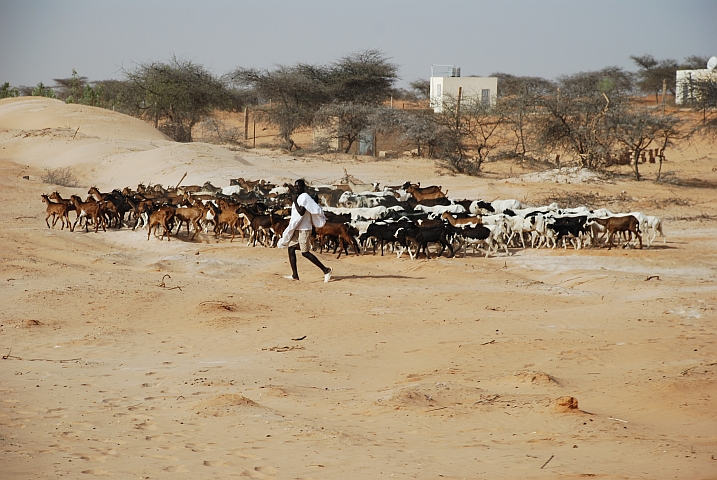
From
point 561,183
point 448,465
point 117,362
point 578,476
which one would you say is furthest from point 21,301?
point 561,183

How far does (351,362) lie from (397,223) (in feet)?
27.7

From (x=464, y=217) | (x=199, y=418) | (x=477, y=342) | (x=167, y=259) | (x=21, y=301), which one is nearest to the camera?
(x=199, y=418)

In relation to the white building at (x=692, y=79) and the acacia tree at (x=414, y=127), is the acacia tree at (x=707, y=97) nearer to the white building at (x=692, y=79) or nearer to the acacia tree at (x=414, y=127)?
the white building at (x=692, y=79)

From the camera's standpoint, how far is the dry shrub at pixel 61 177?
28562 mm

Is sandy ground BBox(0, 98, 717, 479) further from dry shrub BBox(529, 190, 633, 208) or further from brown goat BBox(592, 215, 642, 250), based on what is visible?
dry shrub BBox(529, 190, 633, 208)

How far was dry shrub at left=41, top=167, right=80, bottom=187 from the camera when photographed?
2856 centimetres

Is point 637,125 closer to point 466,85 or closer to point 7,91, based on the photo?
point 466,85

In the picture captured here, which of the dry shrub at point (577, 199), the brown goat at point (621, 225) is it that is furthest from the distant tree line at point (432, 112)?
the brown goat at point (621, 225)

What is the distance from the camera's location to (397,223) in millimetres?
17453

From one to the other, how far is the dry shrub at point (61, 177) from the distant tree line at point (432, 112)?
1411 cm

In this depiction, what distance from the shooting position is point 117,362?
9.05 meters

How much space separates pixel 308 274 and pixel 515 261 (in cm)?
465

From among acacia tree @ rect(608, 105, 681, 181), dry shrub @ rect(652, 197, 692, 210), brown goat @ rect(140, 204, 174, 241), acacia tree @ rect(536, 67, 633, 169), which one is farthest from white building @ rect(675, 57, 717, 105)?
brown goat @ rect(140, 204, 174, 241)

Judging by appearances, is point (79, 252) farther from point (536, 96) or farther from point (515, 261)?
point (536, 96)
